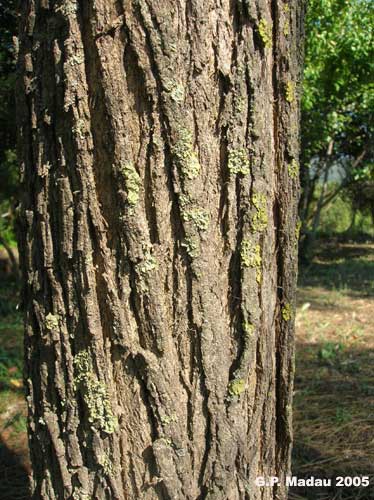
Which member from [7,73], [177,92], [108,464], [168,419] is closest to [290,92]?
[177,92]

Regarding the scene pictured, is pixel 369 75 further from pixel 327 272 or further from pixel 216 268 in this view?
pixel 216 268

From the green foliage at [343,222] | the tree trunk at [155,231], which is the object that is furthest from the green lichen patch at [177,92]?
the green foliage at [343,222]

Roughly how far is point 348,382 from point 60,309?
2.92 meters

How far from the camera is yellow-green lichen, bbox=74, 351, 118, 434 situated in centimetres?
135

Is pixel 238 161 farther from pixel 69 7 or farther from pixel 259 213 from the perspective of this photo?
pixel 69 7

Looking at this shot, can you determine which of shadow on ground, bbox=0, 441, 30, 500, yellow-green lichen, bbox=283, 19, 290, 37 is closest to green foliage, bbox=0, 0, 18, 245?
shadow on ground, bbox=0, 441, 30, 500

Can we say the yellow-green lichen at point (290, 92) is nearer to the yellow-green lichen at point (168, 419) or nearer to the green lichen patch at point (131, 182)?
the green lichen patch at point (131, 182)

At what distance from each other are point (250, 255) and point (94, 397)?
0.56 m

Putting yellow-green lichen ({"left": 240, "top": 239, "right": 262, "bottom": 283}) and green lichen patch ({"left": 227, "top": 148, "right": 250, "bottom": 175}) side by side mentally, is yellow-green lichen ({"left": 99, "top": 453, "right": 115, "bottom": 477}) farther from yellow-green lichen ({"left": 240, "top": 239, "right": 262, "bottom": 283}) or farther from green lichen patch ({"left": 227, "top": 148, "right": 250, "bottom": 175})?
green lichen patch ({"left": 227, "top": 148, "right": 250, "bottom": 175})

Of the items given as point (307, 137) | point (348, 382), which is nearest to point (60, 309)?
point (348, 382)

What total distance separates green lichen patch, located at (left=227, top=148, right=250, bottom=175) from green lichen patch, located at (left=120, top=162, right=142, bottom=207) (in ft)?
0.78

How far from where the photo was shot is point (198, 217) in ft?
4.25

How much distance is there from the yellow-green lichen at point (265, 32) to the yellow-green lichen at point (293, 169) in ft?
1.03

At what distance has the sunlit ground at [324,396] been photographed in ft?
8.50
